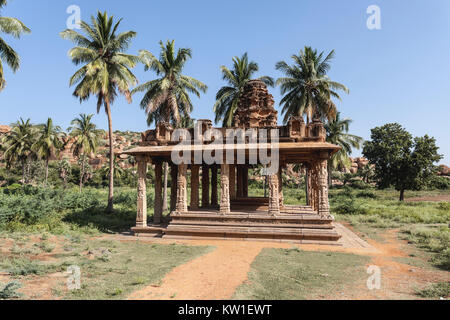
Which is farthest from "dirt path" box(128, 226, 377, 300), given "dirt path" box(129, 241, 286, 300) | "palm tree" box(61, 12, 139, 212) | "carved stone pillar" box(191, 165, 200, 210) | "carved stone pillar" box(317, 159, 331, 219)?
"palm tree" box(61, 12, 139, 212)

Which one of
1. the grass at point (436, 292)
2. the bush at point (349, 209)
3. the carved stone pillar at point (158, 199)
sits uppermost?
the carved stone pillar at point (158, 199)

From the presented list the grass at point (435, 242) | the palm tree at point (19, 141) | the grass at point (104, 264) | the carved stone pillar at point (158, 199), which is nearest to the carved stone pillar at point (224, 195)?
the grass at point (104, 264)

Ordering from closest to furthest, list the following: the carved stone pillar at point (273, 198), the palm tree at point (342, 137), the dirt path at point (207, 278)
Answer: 1. the dirt path at point (207, 278)
2. the carved stone pillar at point (273, 198)
3. the palm tree at point (342, 137)

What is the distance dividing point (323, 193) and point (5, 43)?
65.8 feet

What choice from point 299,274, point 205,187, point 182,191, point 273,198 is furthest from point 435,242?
point 205,187

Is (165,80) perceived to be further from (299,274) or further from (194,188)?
(299,274)

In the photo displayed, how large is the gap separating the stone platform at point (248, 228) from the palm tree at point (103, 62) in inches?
283

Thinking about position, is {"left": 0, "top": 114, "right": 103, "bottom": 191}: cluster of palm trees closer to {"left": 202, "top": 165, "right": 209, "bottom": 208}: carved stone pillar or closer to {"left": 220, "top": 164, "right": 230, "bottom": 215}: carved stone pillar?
{"left": 202, "top": 165, "right": 209, "bottom": 208}: carved stone pillar

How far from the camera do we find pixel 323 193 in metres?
12.5

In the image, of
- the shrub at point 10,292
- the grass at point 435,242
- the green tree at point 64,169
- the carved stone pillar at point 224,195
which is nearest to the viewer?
the shrub at point 10,292

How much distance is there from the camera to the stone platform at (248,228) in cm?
1212

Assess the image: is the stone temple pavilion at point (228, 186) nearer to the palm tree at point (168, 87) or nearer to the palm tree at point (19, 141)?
the palm tree at point (168, 87)

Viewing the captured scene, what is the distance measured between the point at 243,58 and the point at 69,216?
20.2 m
